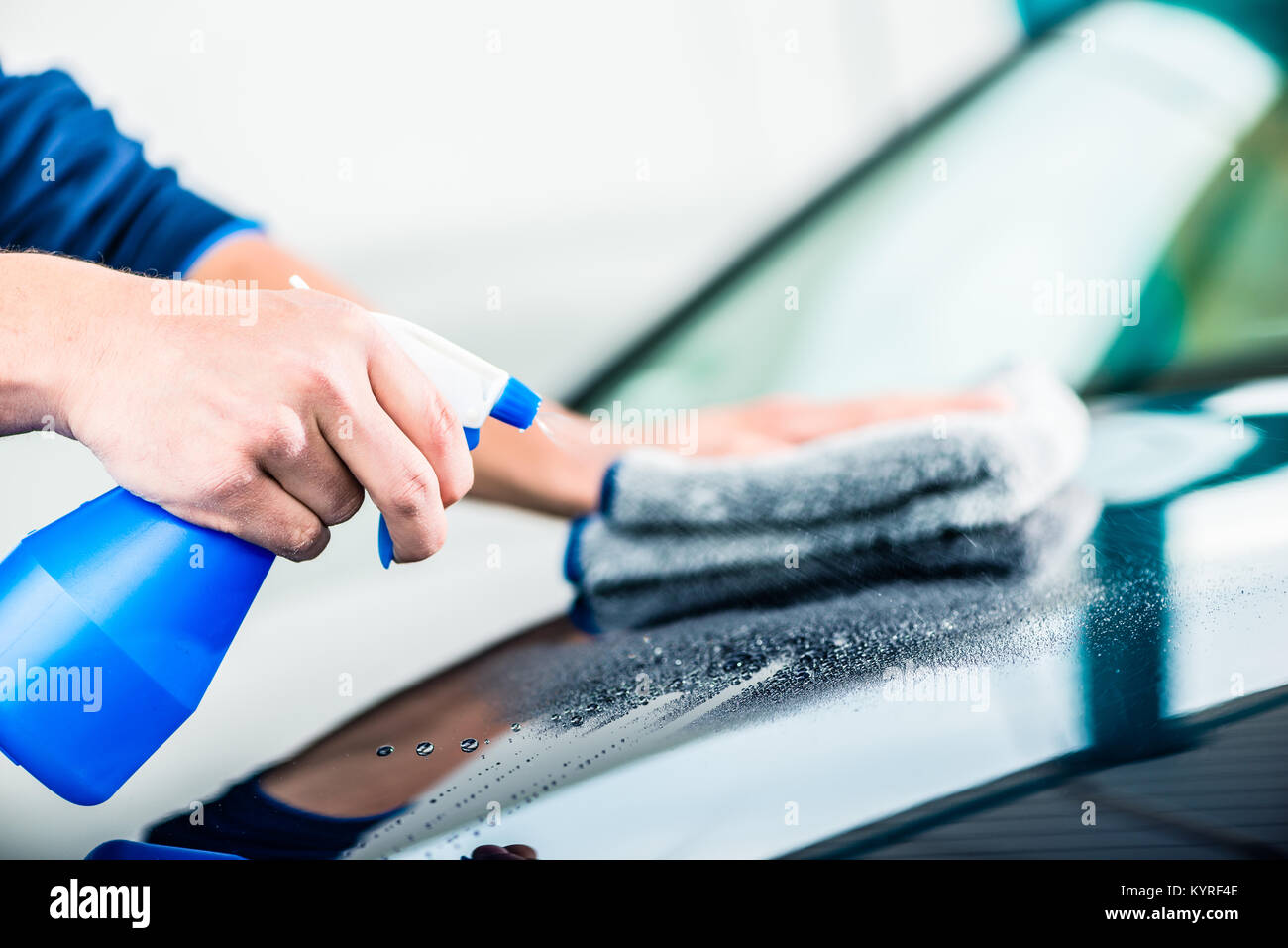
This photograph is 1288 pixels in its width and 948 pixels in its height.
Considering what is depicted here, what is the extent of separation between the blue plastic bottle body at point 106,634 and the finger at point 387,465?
66 mm

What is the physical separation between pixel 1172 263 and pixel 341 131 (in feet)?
4.99

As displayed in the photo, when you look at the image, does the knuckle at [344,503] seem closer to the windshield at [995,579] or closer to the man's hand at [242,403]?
the man's hand at [242,403]

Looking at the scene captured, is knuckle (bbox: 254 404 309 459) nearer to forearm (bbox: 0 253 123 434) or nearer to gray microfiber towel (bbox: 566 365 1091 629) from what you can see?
forearm (bbox: 0 253 123 434)

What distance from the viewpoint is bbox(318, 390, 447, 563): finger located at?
363 mm

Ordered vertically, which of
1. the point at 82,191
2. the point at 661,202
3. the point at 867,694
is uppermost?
the point at 661,202

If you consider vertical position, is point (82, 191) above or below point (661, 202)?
below

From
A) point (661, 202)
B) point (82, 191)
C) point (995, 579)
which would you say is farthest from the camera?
point (661, 202)

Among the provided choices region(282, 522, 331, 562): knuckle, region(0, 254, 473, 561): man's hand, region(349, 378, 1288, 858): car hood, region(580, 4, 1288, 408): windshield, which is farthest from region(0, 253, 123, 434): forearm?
region(580, 4, 1288, 408): windshield

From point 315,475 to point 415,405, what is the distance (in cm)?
5

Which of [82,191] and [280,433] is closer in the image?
[280,433]

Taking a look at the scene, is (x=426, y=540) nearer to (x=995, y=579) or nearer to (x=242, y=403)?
(x=242, y=403)

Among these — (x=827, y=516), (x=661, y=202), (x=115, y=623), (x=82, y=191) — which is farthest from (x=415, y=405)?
(x=661, y=202)

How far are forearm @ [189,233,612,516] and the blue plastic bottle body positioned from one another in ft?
1.12

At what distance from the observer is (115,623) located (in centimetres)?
37
